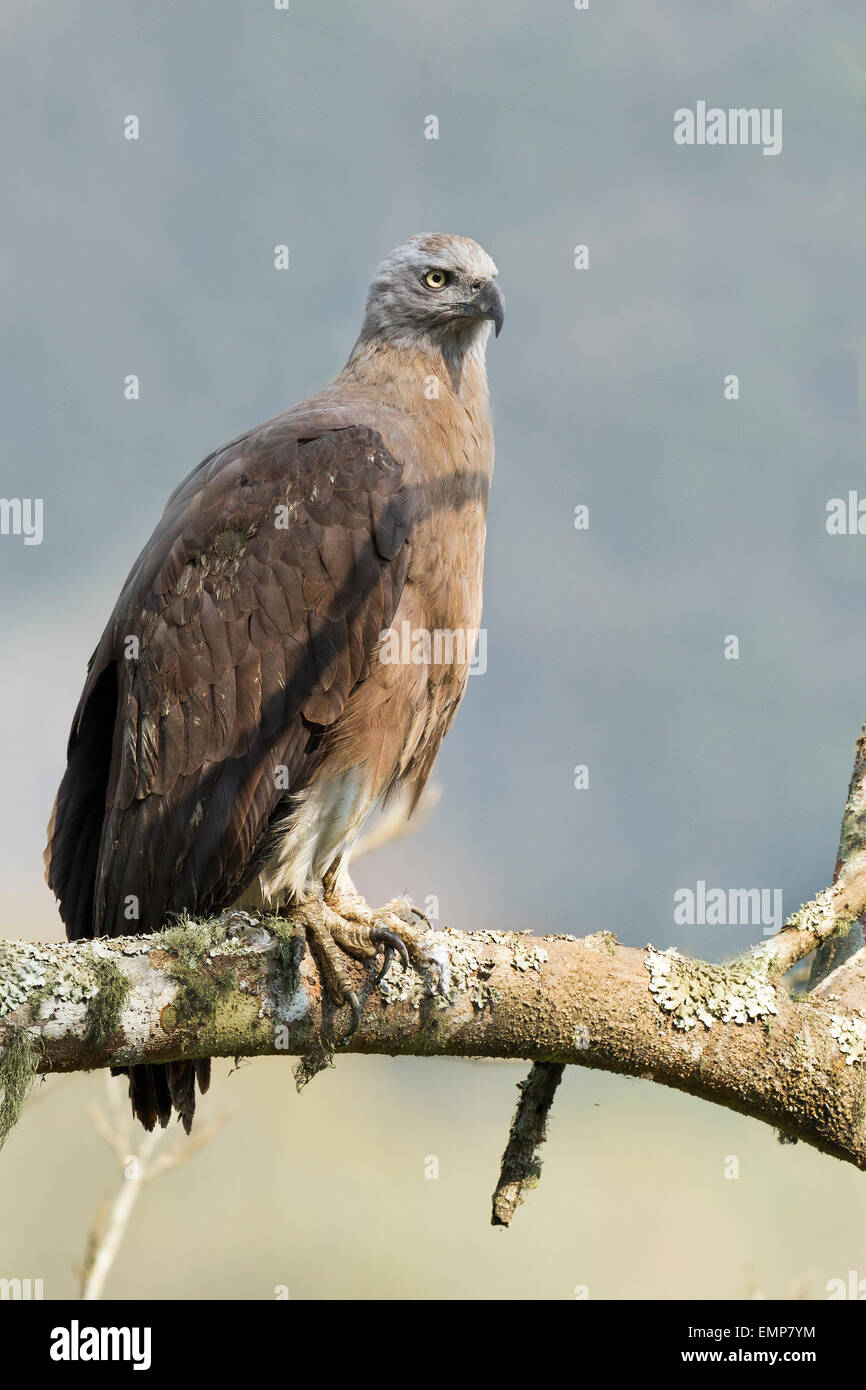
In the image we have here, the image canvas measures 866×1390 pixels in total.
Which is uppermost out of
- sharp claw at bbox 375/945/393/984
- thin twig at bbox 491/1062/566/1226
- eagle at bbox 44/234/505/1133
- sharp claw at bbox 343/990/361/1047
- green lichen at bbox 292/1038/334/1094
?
eagle at bbox 44/234/505/1133

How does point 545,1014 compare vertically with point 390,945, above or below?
below

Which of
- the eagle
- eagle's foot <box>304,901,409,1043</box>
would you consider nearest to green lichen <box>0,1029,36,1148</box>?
eagle's foot <box>304,901,409,1043</box>

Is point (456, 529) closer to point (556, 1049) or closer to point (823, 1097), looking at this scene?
point (556, 1049)

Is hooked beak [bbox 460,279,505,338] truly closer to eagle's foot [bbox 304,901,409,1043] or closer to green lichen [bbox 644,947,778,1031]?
eagle's foot [bbox 304,901,409,1043]

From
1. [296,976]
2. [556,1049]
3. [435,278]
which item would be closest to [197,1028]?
[296,976]

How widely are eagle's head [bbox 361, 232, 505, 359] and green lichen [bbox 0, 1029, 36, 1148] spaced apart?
3351 millimetres

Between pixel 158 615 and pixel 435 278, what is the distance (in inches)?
78.5

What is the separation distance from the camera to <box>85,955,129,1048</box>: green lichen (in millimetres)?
3196

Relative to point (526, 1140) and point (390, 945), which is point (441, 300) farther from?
→ point (526, 1140)

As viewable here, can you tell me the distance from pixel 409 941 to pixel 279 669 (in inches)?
46.7

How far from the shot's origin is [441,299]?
5305 mm

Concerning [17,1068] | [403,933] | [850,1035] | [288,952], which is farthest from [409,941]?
[850,1035]

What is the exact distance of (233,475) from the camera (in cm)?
465
